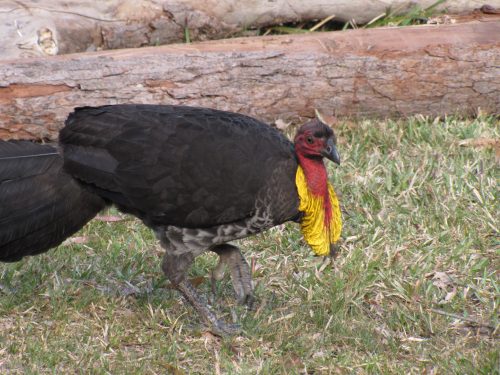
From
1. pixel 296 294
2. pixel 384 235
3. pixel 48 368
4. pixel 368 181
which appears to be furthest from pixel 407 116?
pixel 48 368

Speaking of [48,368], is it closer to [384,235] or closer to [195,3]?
[384,235]

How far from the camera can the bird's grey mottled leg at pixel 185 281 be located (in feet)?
17.6

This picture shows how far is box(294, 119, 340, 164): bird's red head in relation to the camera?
17.3 ft

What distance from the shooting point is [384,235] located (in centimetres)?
627

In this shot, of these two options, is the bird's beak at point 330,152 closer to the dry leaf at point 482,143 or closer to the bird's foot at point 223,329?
the bird's foot at point 223,329

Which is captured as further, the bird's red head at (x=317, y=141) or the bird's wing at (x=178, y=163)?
the bird's red head at (x=317, y=141)

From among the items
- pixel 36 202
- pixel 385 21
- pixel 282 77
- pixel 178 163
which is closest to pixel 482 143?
pixel 282 77

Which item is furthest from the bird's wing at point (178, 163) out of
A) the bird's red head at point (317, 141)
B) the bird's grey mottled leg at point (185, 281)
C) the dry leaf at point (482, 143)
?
the dry leaf at point (482, 143)

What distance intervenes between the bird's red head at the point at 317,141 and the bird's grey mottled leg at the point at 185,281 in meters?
0.88

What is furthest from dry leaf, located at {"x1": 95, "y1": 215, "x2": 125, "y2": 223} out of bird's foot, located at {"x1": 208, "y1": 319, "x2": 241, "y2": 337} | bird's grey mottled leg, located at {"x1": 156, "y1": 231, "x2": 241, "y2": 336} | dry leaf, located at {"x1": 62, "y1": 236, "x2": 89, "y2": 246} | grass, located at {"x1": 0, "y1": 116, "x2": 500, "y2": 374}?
bird's foot, located at {"x1": 208, "y1": 319, "x2": 241, "y2": 337}

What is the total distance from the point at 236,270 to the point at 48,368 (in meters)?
1.31

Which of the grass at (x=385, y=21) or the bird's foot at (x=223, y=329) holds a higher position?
the grass at (x=385, y=21)

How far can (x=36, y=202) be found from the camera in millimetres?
5285

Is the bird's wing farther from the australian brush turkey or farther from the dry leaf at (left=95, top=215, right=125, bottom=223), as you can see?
the dry leaf at (left=95, top=215, right=125, bottom=223)
